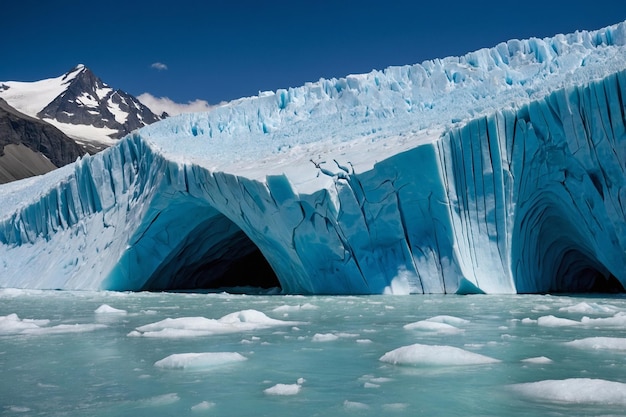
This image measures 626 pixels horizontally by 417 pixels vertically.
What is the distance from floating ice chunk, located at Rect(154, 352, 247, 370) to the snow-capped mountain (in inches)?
4249

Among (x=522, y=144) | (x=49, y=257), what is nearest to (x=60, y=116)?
(x=49, y=257)

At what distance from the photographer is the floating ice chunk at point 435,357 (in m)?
3.73

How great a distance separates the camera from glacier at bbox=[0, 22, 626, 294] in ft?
31.5

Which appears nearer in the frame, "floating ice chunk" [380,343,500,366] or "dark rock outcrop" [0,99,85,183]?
"floating ice chunk" [380,343,500,366]

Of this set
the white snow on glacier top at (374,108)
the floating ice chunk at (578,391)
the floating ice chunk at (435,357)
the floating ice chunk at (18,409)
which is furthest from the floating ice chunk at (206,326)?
the white snow on glacier top at (374,108)

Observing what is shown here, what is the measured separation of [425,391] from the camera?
10.1 ft

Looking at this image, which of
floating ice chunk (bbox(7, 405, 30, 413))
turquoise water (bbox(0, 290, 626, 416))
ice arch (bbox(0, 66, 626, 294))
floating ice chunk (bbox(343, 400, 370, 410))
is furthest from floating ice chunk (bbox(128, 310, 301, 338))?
ice arch (bbox(0, 66, 626, 294))

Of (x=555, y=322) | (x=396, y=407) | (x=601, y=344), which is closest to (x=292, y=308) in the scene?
(x=555, y=322)

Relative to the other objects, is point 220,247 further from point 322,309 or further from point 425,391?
point 425,391

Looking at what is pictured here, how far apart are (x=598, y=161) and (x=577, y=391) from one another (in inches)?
278

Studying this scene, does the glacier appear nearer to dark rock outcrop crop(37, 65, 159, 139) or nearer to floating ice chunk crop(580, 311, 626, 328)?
floating ice chunk crop(580, 311, 626, 328)

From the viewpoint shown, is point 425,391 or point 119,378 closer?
point 425,391

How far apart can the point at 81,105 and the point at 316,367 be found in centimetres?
13474

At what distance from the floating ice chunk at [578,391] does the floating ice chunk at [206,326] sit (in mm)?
3093
